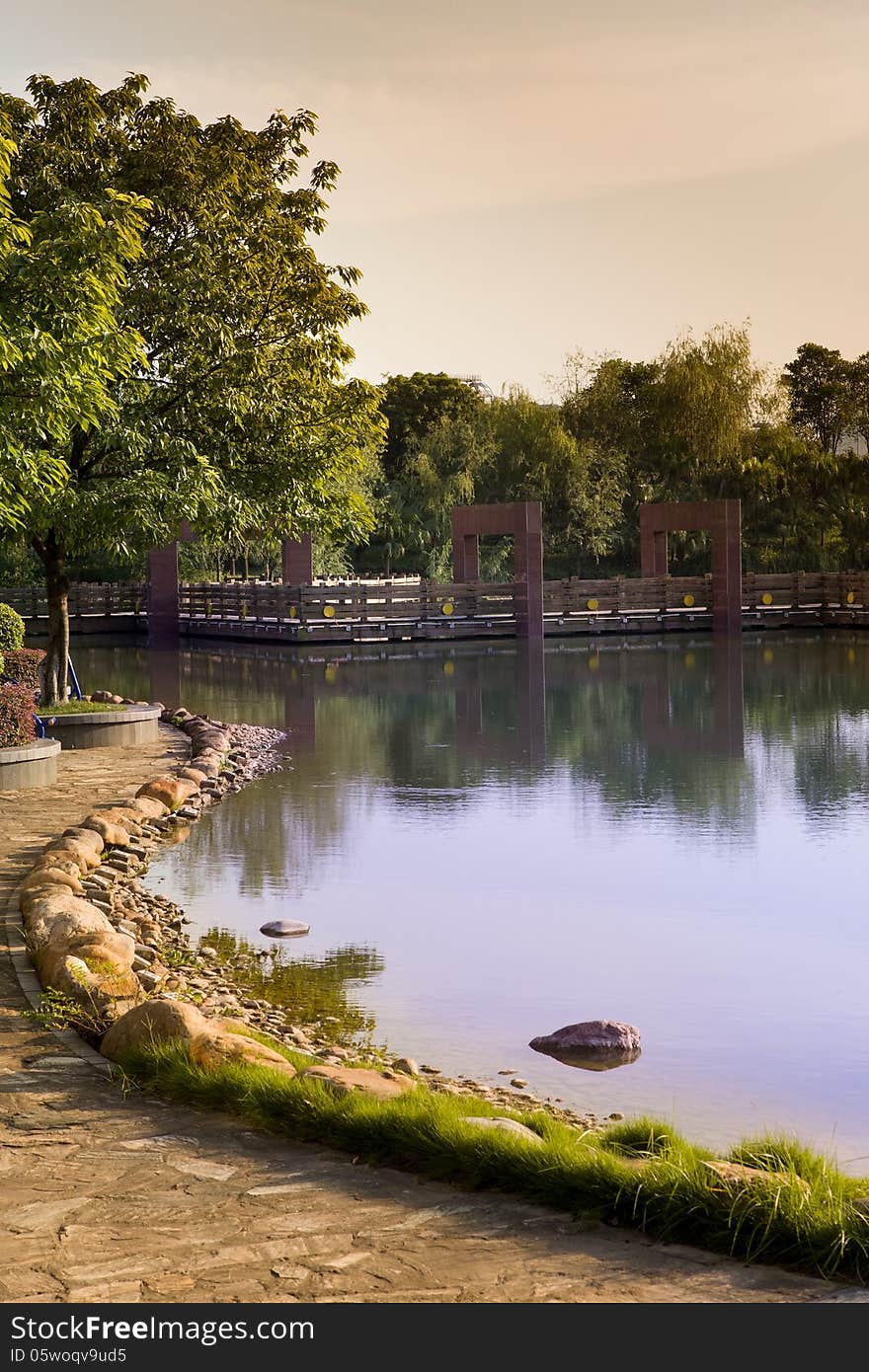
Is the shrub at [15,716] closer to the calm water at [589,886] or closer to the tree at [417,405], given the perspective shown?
the calm water at [589,886]

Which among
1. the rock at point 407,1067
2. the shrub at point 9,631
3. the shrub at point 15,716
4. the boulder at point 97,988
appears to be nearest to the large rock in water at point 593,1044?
the rock at point 407,1067

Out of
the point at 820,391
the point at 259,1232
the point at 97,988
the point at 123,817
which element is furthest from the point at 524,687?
the point at 820,391

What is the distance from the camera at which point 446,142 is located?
21.2 m

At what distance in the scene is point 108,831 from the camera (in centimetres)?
1075

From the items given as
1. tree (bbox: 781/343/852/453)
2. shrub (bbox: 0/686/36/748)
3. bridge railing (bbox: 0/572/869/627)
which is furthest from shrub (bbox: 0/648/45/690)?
tree (bbox: 781/343/852/453)

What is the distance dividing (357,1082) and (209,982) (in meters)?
2.50

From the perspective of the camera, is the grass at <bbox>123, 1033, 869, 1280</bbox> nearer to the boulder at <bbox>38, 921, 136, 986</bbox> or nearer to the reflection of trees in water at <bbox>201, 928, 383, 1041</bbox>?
the boulder at <bbox>38, 921, 136, 986</bbox>

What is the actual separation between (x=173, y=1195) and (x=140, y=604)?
3745 cm

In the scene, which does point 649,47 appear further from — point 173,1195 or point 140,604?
point 140,604

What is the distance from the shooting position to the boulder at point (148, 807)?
12.0 meters

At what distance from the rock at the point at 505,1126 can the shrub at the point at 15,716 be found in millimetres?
9364

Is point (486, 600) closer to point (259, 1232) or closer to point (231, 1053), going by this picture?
point (231, 1053)

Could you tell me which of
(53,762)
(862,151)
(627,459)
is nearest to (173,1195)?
(53,762)

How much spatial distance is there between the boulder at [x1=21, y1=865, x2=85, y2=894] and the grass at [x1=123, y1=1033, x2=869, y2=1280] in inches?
129
